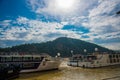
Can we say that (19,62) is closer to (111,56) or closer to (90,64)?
(90,64)

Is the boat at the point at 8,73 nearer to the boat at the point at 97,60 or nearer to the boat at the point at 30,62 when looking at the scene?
the boat at the point at 30,62

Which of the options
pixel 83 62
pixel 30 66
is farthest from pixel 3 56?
pixel 83 62

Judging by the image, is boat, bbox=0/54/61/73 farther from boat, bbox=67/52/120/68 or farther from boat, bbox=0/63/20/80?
boat, bbox=67/52/120/68

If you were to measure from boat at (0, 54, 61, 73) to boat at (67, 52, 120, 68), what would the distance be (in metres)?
10.4

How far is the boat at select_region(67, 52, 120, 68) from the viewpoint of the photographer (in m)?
38.1

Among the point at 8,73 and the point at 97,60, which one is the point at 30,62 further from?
the point at 97,60

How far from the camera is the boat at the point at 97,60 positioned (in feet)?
125

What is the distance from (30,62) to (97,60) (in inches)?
770

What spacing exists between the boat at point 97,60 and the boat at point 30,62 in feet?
34.2

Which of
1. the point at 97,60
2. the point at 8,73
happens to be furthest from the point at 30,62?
the point at 97,60

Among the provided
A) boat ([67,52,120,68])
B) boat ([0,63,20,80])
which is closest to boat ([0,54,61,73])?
boat ([0,63,20,80])

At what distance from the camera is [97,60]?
127ft

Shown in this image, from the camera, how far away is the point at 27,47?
156m

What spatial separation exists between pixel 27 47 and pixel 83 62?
4923 inches
